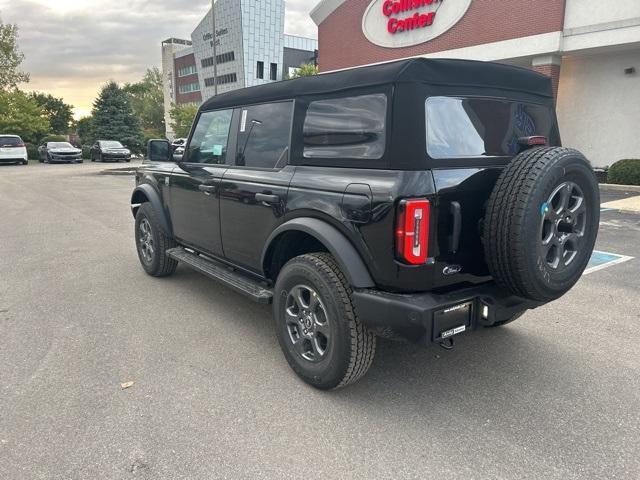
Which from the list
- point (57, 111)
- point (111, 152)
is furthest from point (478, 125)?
point (57, 111)

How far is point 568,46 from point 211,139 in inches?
545

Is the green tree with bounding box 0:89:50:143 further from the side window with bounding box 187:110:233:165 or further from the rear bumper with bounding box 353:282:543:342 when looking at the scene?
the rear bumper with bounding box 353:282:543:342

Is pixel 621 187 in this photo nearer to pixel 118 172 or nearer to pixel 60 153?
pixel 118 172

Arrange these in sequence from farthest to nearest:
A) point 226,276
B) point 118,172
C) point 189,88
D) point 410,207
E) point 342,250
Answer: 1. point 189,88
2. point 118,172
3. point 226,276
4. point 342,250
5. point 410,207

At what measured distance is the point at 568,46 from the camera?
14.3 m

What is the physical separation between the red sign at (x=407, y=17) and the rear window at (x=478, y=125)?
1647 cm

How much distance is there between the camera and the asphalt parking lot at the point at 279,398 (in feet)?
7.92

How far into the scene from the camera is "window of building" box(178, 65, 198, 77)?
81.4 metres

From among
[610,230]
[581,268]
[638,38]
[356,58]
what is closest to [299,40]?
[356,58]

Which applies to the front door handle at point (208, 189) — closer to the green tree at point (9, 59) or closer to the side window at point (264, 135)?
the side window at point (264, 135)

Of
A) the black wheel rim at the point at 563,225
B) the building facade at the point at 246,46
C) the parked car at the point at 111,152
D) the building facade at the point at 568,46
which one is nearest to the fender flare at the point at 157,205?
the black wheel rim at the point at 563,225

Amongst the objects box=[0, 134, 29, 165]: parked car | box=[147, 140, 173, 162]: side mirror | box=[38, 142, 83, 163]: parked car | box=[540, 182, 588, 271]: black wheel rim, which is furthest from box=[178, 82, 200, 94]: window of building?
box=[540, 182, 588, 271]: black wheel rim

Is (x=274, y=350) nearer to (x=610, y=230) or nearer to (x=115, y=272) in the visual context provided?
(x=115, y=272)

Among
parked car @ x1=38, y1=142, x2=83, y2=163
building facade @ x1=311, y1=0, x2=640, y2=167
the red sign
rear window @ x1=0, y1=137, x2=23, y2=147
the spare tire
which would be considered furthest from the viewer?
parked car @ x1=38, y1=142, x2=83, y2=163
